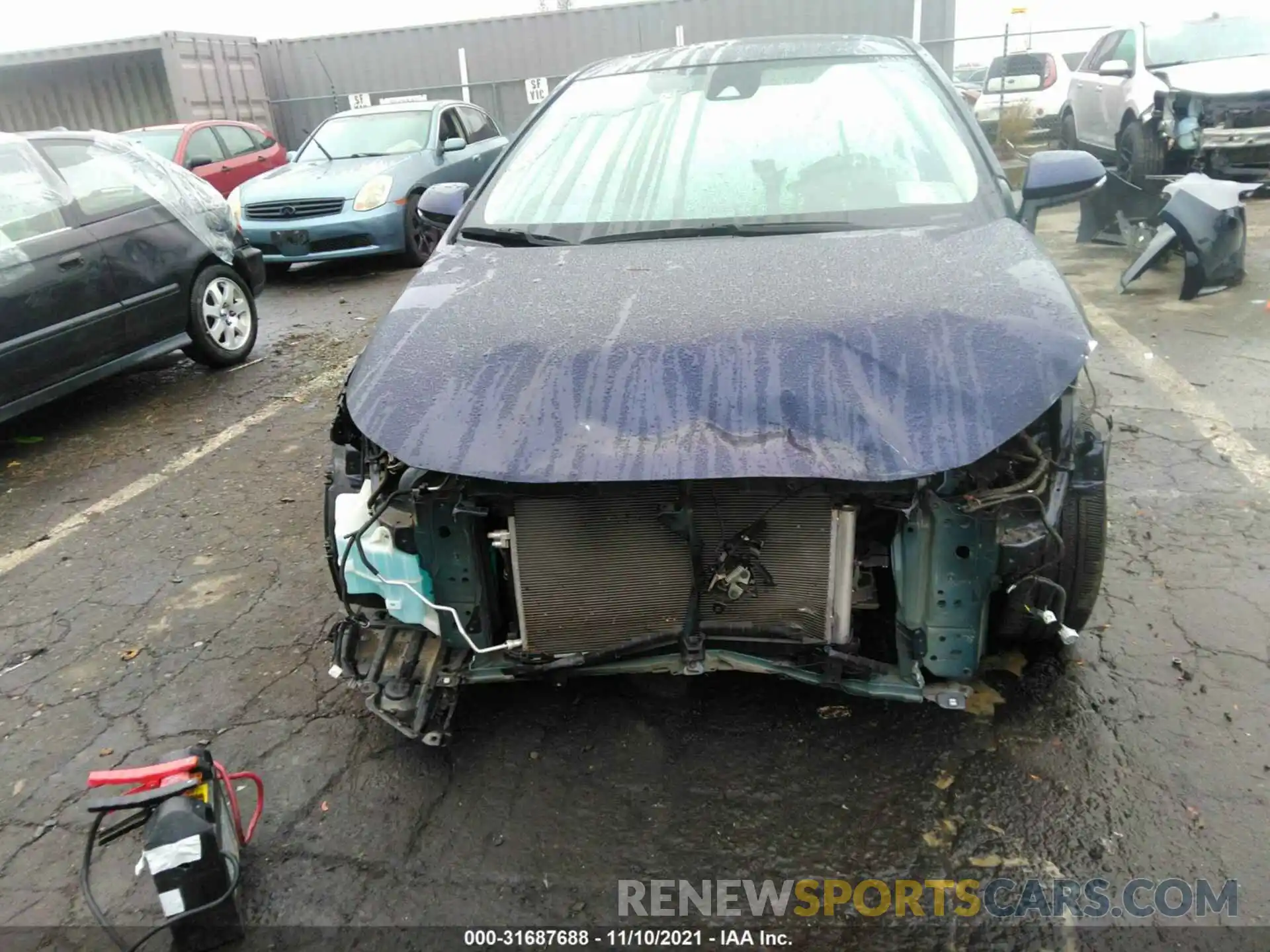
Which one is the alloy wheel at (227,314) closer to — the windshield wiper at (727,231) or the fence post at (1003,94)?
the windshield wiper at (727,231)

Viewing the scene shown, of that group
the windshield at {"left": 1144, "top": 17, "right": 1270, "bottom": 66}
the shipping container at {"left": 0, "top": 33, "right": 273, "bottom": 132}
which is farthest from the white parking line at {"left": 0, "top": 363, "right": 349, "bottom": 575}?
the shipping container at {"left": 0, "top": 33, "right": 273, "bottom": 132}

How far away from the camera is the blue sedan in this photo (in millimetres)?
8109

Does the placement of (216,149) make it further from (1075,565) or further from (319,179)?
(1075,565)

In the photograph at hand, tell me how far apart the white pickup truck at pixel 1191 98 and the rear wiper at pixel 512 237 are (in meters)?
7.36

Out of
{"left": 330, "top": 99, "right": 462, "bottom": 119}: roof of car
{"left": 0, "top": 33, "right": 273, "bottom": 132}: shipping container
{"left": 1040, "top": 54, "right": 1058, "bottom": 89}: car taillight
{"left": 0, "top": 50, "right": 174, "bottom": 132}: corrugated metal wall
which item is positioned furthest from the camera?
{"left": 0, "top": 50, "right": 174, "bottom": 132}: corrugated metal wall

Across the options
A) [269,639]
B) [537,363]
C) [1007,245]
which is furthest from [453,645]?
[1007,245]

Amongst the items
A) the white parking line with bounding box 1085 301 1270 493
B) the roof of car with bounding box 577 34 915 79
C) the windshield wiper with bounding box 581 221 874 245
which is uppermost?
the roof of car with bounding box 577 34 915 79

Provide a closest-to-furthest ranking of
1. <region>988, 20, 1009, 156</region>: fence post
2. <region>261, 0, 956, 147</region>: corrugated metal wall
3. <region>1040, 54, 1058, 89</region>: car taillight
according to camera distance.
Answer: <region>988, 20, 1009, 156</region>: fence post < <region>1040, 54, 1058, 89</region>: car taillight < <region>261, 0, 956, 147</region>: corrugated metal wall

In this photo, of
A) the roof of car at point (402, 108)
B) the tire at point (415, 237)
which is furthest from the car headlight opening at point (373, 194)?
the roof of car at point (402, 108)

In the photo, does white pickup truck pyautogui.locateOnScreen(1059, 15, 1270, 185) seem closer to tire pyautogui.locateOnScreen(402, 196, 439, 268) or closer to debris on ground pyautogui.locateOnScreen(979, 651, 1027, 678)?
tire pyautogui.locateOnScreen(402, 196, 439, 268)

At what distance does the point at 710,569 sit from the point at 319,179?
755cm

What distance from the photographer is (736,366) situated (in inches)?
80.8

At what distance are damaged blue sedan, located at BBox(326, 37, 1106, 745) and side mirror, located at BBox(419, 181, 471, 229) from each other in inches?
30.1

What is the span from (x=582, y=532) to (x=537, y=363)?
415mm
